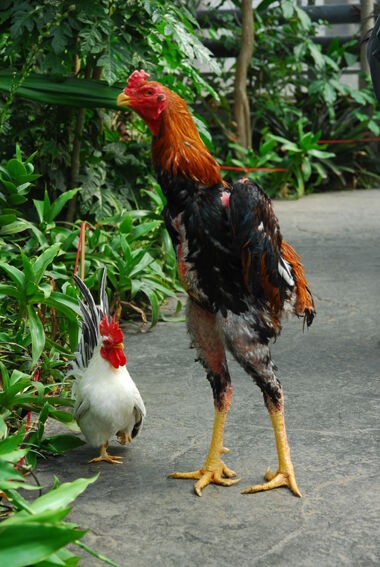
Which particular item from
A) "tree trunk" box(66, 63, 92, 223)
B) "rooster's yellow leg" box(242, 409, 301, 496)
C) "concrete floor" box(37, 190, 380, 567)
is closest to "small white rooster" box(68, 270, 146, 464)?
"concrete floor" box(37, 190, 380, 567)

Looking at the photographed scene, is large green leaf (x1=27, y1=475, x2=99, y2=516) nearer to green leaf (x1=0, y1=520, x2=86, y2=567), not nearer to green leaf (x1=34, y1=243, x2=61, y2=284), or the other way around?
green leaf (x1=0, y1=520, x2=86, y2=567)

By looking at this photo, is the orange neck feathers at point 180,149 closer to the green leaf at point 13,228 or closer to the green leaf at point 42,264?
the green leaf at point 42,264

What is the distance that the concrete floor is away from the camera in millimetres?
2811

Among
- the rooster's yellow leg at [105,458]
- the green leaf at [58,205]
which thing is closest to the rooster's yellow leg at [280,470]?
the rooster's yellow leg at [105,458]

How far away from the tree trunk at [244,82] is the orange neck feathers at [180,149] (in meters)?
6.51

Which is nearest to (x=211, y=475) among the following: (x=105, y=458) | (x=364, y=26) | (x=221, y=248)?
(x=105, y=458)

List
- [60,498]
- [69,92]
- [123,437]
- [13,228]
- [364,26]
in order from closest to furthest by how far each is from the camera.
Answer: [60,498]
[123,437]
[13,228]
[69,92]
[364,26]

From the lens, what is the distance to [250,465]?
3457 mm

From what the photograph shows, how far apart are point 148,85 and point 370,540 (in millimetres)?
1676

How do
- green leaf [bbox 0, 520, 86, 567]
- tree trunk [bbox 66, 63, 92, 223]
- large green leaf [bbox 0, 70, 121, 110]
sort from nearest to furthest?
green leaf [bbox 0, 520, 86, 567] < large green leaf [bbox 0, 70, 121, 110] < tree trunk [bbox 66, 63, 92, 223]

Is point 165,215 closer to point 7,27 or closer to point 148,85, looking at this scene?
point 148,85

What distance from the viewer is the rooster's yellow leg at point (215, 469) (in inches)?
129

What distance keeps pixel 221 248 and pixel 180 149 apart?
370mm

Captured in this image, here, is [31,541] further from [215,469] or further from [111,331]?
[111,331]
